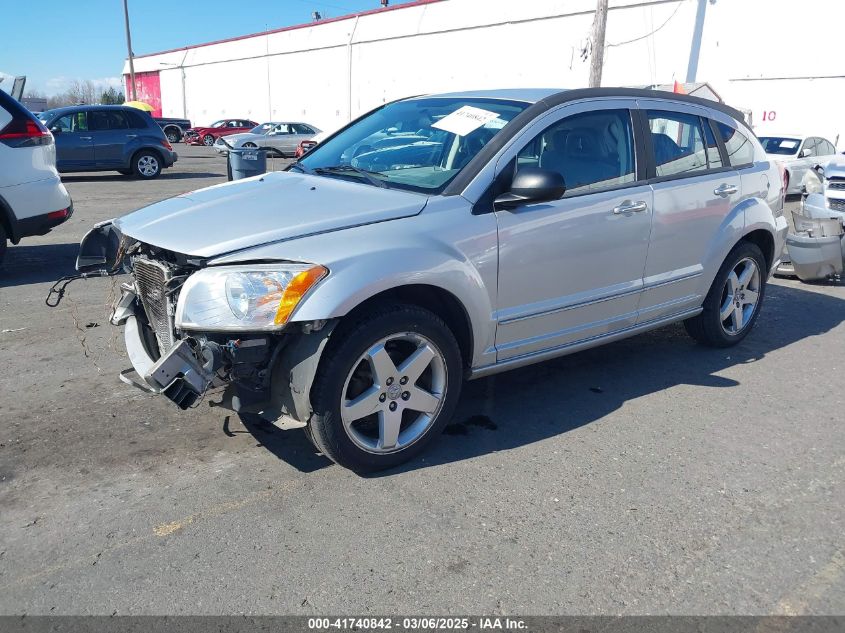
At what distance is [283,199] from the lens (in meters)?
3.80

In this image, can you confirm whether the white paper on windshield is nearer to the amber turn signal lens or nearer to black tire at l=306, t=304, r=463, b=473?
black tire at l=306, t=304, r=463, b=473

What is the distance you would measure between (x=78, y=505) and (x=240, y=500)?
0.69 meters

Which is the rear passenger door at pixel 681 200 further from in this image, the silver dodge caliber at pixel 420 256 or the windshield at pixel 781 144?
the windshield at pixel 781 144

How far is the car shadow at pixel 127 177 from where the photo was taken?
702 inches

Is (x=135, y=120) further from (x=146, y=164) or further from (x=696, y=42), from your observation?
(x=696, y=42)

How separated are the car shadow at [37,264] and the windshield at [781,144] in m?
13.5

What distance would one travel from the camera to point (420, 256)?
3465 millimetres

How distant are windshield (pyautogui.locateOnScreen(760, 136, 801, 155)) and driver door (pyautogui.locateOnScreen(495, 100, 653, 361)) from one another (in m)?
13.0

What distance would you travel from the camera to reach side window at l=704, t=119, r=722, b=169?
511 cm

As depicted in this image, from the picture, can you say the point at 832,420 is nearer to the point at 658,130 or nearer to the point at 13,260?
the point at 658,130

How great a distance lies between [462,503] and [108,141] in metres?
16.4

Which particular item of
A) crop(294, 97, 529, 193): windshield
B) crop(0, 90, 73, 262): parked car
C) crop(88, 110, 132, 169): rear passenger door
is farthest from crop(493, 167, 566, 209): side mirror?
crop(88, 110, 132, 169): rear passenger door

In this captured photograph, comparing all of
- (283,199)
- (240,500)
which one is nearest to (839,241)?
(283,199)

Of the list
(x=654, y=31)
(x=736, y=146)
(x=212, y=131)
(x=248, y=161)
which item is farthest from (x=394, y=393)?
(x=212, y=131)
